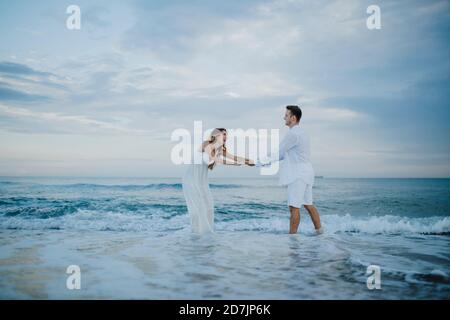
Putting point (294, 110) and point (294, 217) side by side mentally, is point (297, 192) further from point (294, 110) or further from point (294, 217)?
point (294, 110)

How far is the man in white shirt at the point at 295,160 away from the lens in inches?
243

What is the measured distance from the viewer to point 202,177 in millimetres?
6555

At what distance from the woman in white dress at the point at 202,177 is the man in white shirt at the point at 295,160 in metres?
1.07

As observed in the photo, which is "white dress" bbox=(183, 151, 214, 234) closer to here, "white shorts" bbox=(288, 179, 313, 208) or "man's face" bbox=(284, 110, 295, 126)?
"white shorts" bbox=(288, 179, 313, 208)

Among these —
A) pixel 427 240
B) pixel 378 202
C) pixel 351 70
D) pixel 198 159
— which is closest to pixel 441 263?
pixel 427 240

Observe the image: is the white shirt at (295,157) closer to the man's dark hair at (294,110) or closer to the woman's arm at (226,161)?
the man's dark hair at (294,110)

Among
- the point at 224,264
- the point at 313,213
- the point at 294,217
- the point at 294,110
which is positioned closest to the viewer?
the point at 224,264

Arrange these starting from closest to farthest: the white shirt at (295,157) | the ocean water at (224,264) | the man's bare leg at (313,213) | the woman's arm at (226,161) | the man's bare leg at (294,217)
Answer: the ocean water at (224,264) < the white shirt at (295,157) < the man's bare leg at (294,217) < the man's bare leg at (313,213) < the woman's arm at (226,161)

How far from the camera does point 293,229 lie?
266 inches

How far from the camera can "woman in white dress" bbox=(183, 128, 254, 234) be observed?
6.46m

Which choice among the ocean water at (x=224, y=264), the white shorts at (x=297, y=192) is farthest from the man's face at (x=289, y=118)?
the ocean water at (x=224, y=264)

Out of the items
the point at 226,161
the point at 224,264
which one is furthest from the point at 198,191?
the point at 224,264

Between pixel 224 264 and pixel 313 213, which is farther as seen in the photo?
pixel 313 213

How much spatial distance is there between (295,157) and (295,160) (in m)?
0.06
